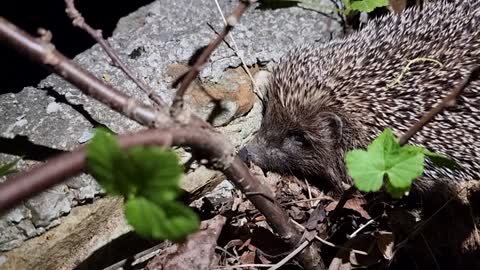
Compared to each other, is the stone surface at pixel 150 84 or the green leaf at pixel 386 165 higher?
the stone surface at pixel 150 84

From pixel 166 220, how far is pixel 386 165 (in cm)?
92

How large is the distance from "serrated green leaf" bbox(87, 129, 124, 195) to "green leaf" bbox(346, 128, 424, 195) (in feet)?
2.83

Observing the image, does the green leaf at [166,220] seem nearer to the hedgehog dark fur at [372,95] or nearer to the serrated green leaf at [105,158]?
the serrated green leaf at [105,158]

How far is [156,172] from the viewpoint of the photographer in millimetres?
1455

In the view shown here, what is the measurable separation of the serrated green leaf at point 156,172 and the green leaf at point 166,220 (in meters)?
0.02

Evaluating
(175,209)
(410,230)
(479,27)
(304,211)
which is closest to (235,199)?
(304,211)

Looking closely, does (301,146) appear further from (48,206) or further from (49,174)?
(49,174)

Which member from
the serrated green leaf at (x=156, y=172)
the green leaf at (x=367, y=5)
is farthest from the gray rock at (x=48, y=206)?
the green leaf at (x=367, y=5)

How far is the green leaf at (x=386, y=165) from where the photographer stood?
208 centimetres

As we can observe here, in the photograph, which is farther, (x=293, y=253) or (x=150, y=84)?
(x=150, y=84)

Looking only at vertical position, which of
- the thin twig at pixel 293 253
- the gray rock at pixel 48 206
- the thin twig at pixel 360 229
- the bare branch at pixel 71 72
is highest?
the bare branch at pixel 71 72

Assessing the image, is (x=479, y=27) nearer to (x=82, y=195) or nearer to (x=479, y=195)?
(x=479, y=195)

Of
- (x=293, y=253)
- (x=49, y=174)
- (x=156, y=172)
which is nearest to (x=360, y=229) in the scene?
(x=293, y=253)

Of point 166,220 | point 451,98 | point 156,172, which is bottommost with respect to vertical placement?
point 451,98
